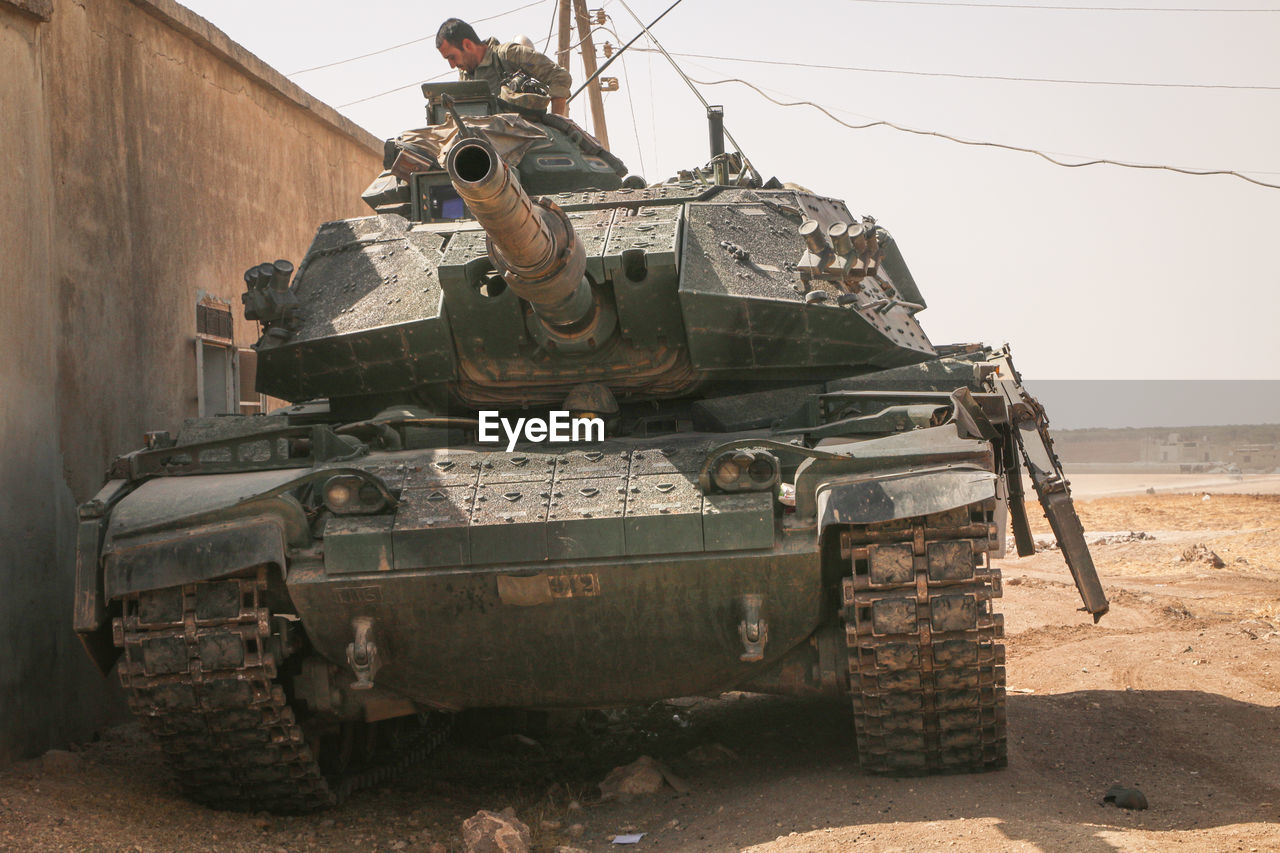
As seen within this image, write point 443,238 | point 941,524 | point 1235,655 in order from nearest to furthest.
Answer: point 941,524 → point 443,238 → point 1235,655

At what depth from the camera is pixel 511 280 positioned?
652cm

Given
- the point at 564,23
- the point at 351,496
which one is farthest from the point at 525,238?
the point at 564,23

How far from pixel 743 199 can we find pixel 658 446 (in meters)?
2.37

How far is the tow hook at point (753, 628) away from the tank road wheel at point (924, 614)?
0.36 m

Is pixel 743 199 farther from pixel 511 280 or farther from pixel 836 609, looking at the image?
pixel 836 609

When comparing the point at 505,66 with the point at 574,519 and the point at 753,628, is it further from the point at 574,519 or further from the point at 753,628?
the point at 753,628

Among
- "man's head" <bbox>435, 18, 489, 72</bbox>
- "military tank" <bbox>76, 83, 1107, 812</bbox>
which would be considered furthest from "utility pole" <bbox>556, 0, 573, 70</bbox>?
"military tank" <bbox>76, 83, 1107, 812</bbox>

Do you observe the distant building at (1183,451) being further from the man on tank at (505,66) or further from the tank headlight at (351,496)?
the tank headlight at (351,496)

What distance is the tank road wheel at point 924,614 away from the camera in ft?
18.7

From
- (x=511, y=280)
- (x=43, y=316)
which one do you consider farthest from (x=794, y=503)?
(x=43, y=316)

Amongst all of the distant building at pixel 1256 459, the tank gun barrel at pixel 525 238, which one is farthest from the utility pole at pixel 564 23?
the distant building at pixel 1256 459

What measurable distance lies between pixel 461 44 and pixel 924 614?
6.27 metres

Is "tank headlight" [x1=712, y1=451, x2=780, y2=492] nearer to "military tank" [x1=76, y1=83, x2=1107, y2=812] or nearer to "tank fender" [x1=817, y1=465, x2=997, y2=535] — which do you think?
"military tank" [x1=76, y1=83, x2=1107, y2=812]

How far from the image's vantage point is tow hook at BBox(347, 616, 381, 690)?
5.88 metres
